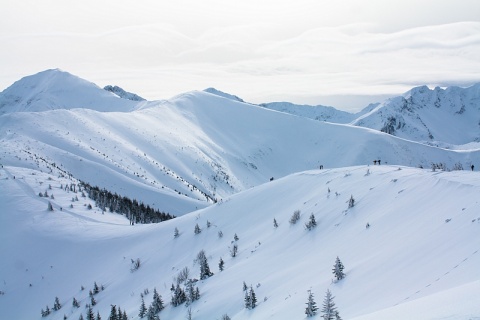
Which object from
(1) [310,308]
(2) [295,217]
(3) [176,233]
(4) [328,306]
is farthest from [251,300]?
(3) [176,233]

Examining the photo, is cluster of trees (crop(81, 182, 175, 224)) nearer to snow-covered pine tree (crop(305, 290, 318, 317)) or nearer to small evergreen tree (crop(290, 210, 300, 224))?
small evergreen tree (crop(290, 210, 300, 224))

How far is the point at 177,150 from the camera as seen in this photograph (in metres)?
144

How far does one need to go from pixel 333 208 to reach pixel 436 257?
1005 centimetres

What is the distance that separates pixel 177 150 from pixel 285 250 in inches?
4898

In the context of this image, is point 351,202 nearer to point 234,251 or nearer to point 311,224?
point 311,224

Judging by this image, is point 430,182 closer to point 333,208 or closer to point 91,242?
point 333,208

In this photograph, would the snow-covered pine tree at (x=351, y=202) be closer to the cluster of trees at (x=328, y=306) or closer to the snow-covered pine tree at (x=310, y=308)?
the cluster of trees at (x=328, y=306)

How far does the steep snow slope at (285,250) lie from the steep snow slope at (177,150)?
4259 centimetres

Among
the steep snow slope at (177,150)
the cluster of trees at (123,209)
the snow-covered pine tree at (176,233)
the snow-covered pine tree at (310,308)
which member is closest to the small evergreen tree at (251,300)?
the snow-covered pine tree at (310,308)

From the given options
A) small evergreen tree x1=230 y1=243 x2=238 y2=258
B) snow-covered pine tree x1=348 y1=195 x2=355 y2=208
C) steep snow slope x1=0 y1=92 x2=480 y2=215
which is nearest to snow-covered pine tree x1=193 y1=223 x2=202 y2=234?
small evergreen tree x1=230 y1=243 x2=238 y2=258

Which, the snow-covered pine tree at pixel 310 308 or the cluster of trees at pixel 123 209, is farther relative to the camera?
the cluster of trees at pixel 123 209

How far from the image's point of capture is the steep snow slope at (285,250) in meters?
12.5

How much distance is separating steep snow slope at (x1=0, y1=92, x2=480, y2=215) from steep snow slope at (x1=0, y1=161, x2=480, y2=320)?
42587 mm

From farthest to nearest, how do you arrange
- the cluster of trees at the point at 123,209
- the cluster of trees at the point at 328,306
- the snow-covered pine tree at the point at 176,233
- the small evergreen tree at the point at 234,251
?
the cluster of trees at the point at 123,209 → the snow-covered pine tree at the point at 176,233 → the small evergreen tree at the point at 234,251 → the cluster of trees at the point at 328,306
